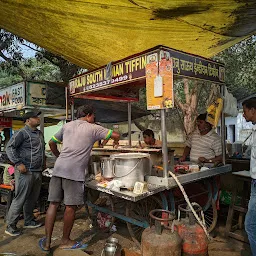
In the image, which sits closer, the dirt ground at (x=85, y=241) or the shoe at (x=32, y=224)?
the dirt ground at (x=85, y=241)

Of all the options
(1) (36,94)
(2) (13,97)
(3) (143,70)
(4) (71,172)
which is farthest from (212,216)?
(2) (13,97)

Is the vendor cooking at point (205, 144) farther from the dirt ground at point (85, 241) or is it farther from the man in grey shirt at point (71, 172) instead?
the man in grey shirt at point (71, 172)

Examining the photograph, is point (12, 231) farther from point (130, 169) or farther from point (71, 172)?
point (130, 169)

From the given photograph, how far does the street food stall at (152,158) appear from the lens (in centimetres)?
330

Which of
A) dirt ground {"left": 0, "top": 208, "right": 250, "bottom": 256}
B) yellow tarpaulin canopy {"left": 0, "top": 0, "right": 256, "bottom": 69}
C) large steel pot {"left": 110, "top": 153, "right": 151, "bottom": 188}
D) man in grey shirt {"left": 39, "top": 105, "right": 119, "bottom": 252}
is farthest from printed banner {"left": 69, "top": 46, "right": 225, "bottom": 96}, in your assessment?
dirt ground {"left": 0, "top": 208, "right": 250, "bottom": 256}

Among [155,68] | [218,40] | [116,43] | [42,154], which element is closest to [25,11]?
[116,43]

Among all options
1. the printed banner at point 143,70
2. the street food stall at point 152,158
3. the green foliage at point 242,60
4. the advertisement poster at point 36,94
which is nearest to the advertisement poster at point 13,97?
the advertisement poster at point 36,94

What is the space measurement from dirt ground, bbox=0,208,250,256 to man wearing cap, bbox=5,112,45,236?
24 cm

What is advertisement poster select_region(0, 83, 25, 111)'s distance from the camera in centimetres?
636

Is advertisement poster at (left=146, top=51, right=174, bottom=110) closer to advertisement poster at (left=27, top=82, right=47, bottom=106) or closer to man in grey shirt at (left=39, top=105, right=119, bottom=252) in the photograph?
man in grey shirt at (left=39, top=105, right=119, bottom=252)

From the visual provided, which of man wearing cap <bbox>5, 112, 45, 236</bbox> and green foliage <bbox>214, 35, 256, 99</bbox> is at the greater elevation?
green foliage <bbox>214, 35, 256, 99</bbox>

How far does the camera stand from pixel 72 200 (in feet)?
11.9

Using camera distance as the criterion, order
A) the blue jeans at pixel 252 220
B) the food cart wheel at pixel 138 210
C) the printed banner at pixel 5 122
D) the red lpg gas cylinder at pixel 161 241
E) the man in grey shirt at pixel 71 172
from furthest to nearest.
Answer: the printed banner at pixel 5 122
the food cart wheel at pixel 138 210
the man in grey shirt at pixel 71 172
the blue jeans at pixel 252 220
the red lpg gas cylinder at pixel 161 241

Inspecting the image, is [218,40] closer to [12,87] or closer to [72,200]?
[72,200]
